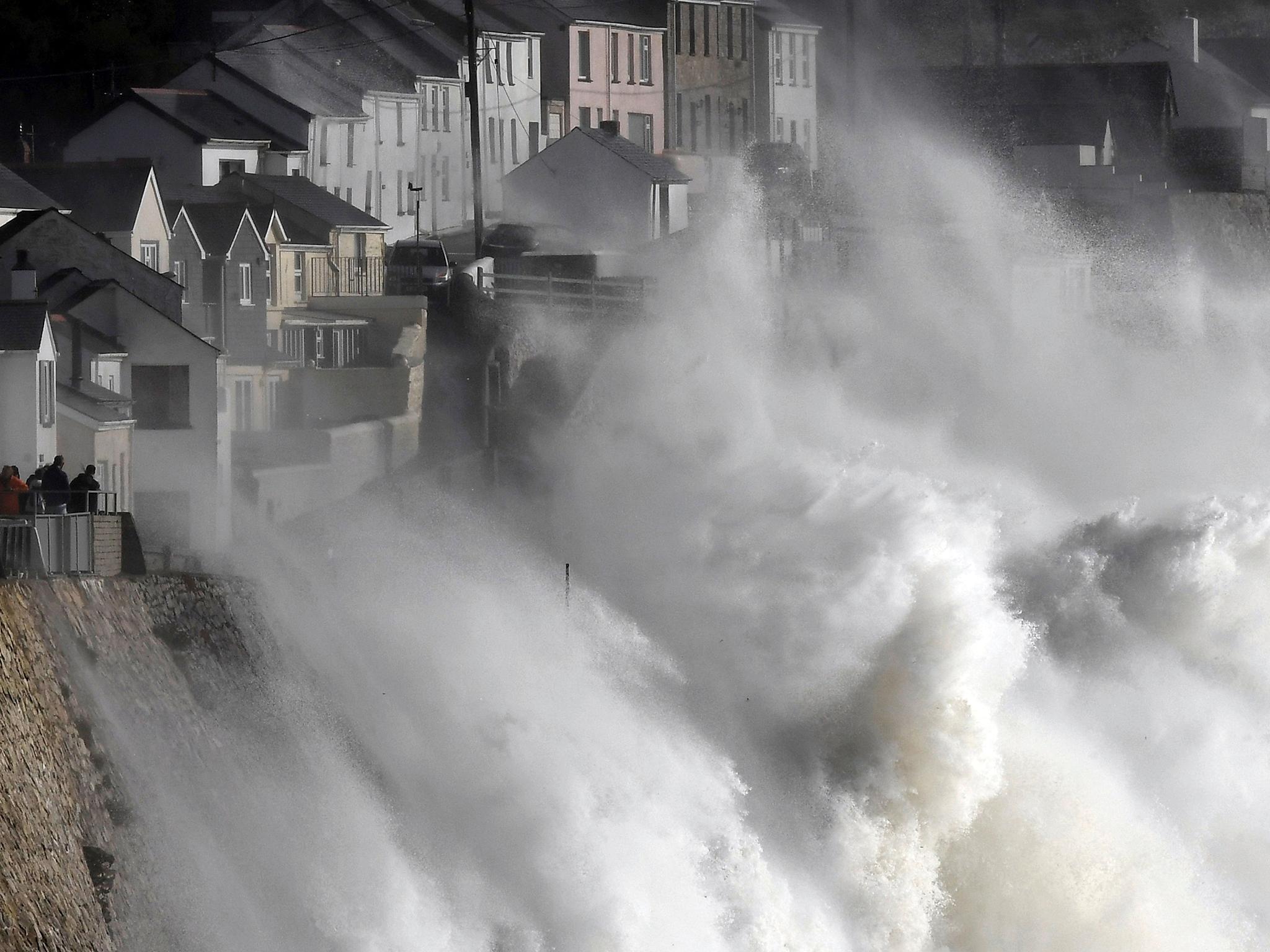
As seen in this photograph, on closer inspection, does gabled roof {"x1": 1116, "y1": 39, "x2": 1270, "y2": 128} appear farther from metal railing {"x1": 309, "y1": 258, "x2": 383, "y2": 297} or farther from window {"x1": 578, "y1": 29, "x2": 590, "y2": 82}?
metal railing {"x1": 309, "y1": 258, "x2": 383, "y2": 297}

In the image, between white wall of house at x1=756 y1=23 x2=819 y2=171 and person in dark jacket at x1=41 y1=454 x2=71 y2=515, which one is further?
white wall of house at x1=756 y1=23 x2=819 y2=171

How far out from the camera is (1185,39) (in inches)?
3152

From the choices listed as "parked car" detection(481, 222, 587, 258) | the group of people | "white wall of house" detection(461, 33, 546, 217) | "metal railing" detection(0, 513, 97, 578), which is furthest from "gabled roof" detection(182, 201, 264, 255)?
"white wall of house" detection(461, 33, 546, 217)

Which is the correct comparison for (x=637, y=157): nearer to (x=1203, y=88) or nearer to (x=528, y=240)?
(x=528, y=240)

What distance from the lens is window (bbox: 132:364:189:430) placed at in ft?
103

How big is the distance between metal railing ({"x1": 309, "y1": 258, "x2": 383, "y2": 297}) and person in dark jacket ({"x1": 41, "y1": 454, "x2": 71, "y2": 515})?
64.4 feet

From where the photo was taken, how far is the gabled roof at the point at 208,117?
4519cm

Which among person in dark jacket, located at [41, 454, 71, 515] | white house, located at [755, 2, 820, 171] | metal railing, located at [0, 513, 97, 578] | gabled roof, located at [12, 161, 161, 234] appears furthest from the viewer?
white house, located at [755, 2, 820, 171]

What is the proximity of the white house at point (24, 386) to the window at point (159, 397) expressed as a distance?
13.2 feet

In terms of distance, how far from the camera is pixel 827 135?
237ft

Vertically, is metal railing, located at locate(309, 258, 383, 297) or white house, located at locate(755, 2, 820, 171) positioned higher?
white house, located at locate(755, 2, 820, 171)

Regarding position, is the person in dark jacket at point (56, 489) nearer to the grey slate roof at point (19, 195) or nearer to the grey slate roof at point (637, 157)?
the grey slate roof at point (19, 195)

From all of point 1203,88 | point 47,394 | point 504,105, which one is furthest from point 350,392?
point 1203,88

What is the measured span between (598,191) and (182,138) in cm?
1290
